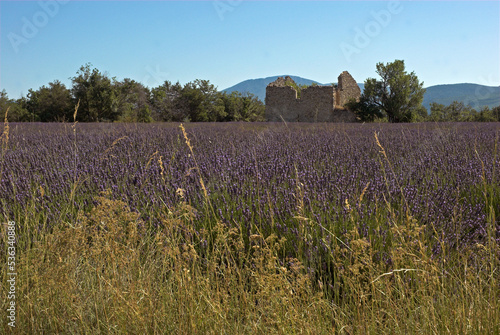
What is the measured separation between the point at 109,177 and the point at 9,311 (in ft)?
5.49

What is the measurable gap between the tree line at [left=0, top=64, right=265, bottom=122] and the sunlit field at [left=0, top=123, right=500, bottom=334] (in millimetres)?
23578

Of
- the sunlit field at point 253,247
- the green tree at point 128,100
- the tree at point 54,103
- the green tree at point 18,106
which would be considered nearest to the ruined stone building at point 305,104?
the green tree at point 128,100

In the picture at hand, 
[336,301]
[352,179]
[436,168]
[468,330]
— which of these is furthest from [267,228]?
[436,168]

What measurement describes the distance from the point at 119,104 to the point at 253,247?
28.9m

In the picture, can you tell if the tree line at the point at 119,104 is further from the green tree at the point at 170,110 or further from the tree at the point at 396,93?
the tree at the point at 396,93

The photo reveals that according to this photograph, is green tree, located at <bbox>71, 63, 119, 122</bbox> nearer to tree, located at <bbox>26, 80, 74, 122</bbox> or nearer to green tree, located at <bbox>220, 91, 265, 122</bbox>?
tree, located at <bbox>26, 80, 74, 122</bbox>

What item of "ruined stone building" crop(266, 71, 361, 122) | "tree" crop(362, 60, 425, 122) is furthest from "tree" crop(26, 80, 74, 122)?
"tree" crop(362, 60, 425, 122)

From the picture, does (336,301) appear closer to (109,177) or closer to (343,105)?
(109,177)

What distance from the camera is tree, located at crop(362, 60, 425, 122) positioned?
2517 cm

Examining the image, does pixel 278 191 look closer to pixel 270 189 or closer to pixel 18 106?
pixel 270 189

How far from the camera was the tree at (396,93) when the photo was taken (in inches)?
991

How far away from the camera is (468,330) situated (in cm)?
118

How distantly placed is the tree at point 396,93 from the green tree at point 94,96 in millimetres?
17479

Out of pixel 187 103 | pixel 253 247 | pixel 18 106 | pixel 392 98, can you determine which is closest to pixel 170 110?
pixel 187 103
